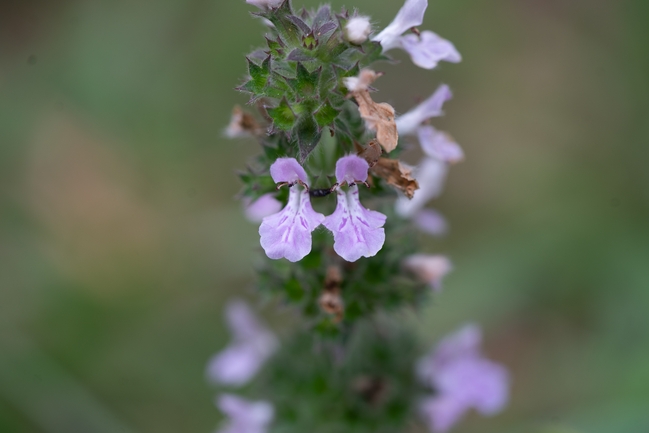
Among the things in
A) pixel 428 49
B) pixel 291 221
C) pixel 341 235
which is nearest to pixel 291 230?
pixel 291 221

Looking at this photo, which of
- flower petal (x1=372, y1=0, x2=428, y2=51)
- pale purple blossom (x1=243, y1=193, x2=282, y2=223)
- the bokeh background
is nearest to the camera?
flower petal (x1=372, y1=0, x2=428, y2=51)

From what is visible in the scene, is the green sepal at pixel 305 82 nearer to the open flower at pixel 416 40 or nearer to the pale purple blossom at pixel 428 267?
the open flower at pixel 416 40

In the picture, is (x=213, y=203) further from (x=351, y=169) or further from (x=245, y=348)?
(x=351, y=169)

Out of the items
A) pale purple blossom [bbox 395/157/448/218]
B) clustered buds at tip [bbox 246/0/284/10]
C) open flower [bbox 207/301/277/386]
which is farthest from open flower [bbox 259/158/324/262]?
open flower [bbox 207/301/277/386]

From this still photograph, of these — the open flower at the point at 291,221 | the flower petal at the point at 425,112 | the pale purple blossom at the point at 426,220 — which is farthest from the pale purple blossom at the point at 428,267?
the open flower at the point at 291,221

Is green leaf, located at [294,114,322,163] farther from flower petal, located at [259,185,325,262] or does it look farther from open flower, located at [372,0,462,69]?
open flower, located at [372,0,462,69]
